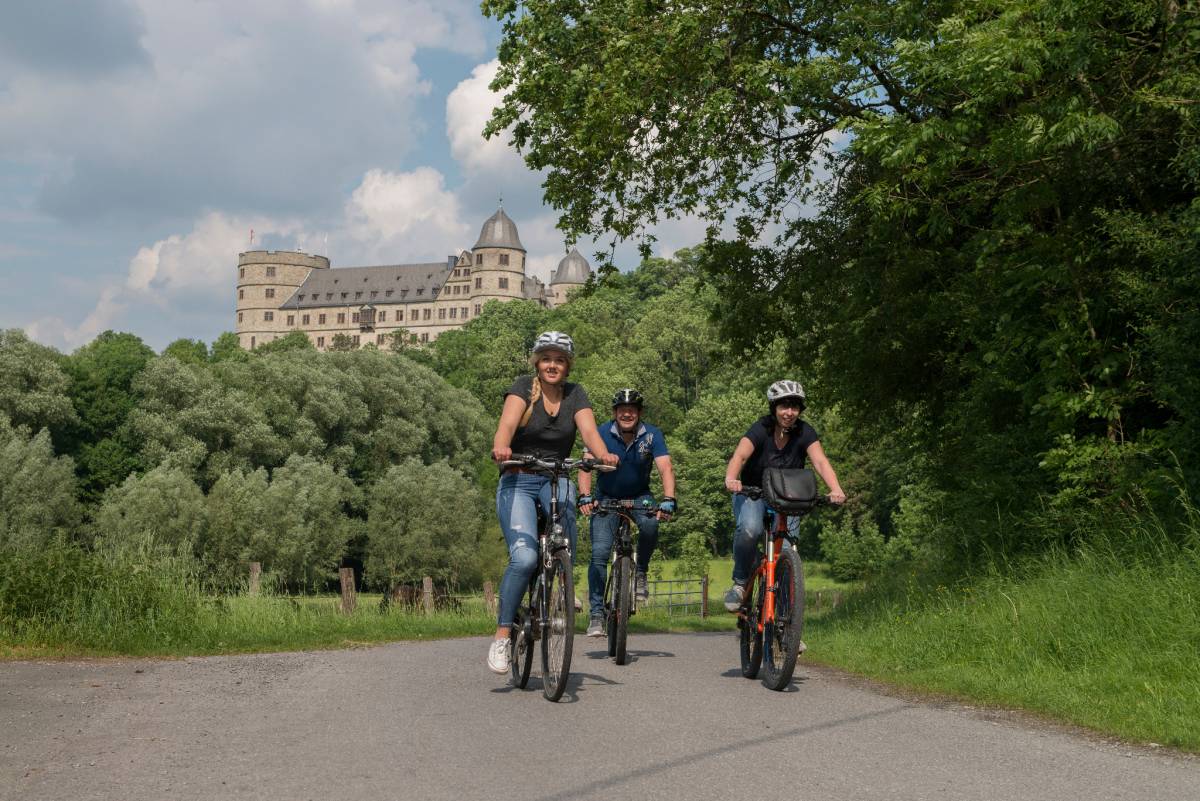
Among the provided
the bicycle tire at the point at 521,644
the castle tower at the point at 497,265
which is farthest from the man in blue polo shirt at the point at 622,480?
the castle tower at the point at 497,265

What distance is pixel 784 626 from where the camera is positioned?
7.52 meters

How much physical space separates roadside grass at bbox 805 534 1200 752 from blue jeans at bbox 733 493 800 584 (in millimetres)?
1176

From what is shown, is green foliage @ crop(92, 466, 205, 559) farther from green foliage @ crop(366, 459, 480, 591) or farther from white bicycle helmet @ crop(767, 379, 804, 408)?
white bicycle helmet @ crop(767, 379, 804, 408)

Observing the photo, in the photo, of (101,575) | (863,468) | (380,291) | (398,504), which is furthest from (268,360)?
(380,291)

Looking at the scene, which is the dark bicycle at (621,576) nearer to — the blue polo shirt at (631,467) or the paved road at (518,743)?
the blue polo shirt at (631,467)

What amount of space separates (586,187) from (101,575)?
751 cm

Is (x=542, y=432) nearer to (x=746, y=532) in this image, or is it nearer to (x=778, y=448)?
(x=746, y=532)

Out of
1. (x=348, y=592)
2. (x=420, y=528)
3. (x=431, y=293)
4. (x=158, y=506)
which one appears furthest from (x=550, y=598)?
(x=431, y=293)

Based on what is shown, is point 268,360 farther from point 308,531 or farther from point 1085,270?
point 1085,270

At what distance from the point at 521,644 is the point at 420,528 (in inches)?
1937

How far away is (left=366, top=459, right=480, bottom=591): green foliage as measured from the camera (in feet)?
179

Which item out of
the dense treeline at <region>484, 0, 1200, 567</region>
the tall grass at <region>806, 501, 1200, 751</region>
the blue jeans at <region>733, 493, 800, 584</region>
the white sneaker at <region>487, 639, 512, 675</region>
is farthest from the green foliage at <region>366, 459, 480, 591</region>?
the white sneaker at <region>487, 639, 512, 675</region>

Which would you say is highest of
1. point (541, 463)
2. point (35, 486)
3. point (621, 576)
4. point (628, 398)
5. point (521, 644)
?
point (35, 486)

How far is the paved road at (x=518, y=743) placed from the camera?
4.76m
